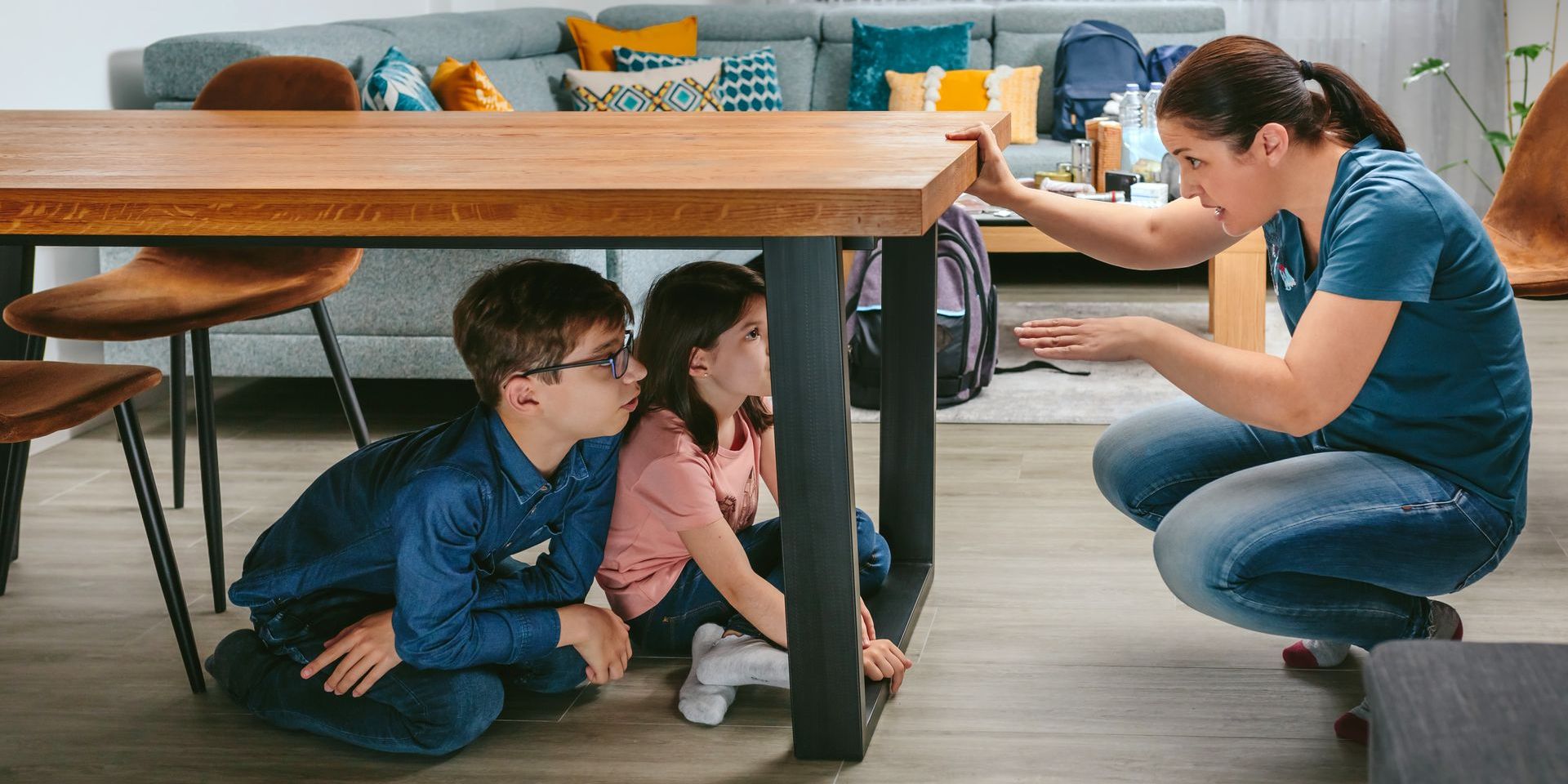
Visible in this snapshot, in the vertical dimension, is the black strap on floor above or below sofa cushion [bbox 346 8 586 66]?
below

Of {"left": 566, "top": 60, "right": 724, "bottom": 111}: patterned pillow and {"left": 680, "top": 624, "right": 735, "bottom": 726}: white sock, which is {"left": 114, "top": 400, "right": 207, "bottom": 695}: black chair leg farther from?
{"left": 566, "top": 60, "right": 724, "bottom": 111}: patterned pillow

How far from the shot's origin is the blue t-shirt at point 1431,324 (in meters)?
1.39

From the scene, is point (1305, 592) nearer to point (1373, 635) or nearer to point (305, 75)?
point (1373, 635)

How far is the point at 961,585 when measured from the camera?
206cm

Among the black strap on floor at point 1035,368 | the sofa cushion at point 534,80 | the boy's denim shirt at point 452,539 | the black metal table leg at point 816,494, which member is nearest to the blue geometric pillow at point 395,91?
the sofa cushion at point 534,80

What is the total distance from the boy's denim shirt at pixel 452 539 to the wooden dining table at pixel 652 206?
296mm

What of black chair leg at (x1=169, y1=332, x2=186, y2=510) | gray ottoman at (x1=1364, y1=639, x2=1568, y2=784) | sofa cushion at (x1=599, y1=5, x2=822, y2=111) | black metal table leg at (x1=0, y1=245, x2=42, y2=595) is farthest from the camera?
sofa cushion at (x1=599, y1=5, x2=822, y2=111)

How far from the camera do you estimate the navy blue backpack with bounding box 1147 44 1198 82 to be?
190 inches

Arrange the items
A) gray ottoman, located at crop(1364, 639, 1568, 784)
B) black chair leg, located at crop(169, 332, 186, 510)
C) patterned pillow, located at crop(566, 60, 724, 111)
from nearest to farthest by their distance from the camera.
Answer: gray ottoman, located at crop(1364, 639, 1568, 784) < black chair leg, located at crop(169, 332, 186, 510) < patterned pillow, located at crop(566, 60, 724, 111)

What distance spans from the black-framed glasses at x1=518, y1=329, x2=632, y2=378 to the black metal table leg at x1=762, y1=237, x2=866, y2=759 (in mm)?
239

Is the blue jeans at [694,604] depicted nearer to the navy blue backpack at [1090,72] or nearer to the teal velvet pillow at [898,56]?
the navy blue backpack at [1090,72]

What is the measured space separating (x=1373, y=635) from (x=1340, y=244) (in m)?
0.43

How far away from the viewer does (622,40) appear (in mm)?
5043

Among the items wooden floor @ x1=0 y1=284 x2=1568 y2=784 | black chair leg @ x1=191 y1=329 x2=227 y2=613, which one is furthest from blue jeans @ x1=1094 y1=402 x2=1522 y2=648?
black chair leg @ x1=191 y1=329 x2=227 y2=613
